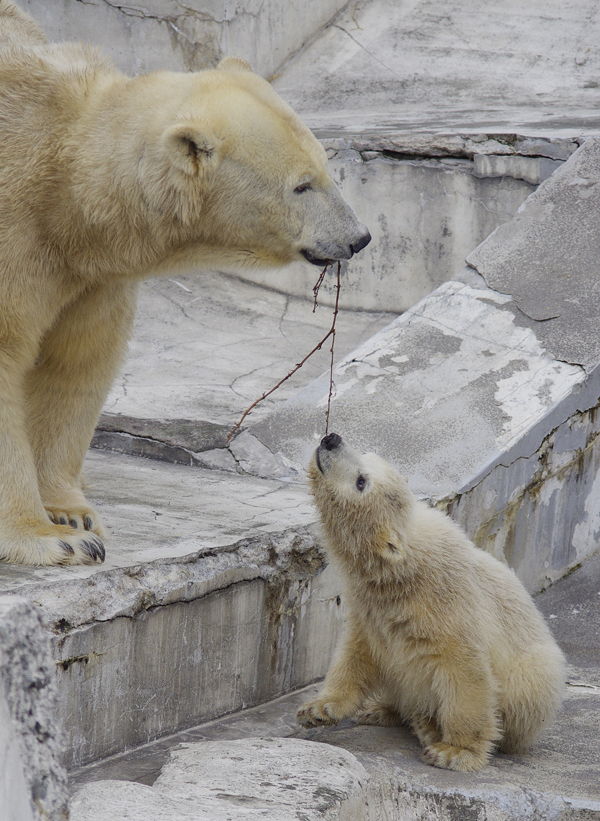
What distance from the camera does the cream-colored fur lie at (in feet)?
8.71

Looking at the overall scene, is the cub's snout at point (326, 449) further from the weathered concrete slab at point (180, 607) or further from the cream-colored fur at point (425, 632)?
the weathered concrete slab at point (180, 607)

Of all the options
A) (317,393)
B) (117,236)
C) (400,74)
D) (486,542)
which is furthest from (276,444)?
(400,74)

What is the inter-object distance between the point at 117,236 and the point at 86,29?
17.4ft

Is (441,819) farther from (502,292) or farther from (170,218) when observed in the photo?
(502,292)

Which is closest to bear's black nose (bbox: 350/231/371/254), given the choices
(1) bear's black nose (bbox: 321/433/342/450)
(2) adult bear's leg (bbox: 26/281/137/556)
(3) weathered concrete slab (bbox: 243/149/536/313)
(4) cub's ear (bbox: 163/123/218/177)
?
(4) cub's ear (bbox: 163/123/218/177)

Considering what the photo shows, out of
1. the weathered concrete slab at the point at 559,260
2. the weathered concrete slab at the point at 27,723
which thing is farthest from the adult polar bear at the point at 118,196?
the weathered concrete slab at the point at 559,260

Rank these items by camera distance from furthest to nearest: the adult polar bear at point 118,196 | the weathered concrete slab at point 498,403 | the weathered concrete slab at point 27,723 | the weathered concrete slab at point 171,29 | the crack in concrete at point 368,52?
1. the crack in concrete at point 368,52
2. the weathered concrete slab at point 171,29
3. the weathered concrete slab at point 498,403
4. the adult polar bear at point 118,196
5. the weathered concrete slab at point 27,723

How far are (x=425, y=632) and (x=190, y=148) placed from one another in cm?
149

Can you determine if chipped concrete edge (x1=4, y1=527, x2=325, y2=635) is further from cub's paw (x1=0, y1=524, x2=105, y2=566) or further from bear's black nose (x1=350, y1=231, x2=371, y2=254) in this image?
bear's black nose (x1=350, y1=231, x2=371, y2=254)

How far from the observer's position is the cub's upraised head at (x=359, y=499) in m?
2.70

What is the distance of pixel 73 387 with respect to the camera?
2.83 meters

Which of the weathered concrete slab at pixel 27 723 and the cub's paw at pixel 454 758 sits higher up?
the weathered concrete slab at pixel 27 723

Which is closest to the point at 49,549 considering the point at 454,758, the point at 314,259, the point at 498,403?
the point at 314,259

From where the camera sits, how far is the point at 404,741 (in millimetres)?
2920
